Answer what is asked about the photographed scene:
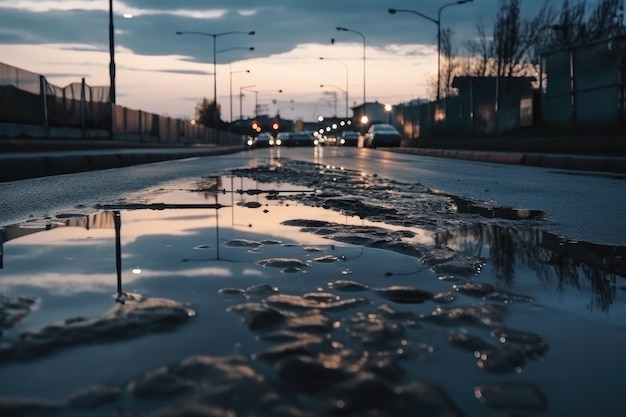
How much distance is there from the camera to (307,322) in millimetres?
2420

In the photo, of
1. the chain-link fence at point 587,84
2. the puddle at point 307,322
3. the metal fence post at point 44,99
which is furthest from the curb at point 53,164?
the chain-link fence at point 587,84

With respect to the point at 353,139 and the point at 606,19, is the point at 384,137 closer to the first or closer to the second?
the point at 606,19

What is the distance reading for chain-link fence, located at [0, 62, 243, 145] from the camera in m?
18.4

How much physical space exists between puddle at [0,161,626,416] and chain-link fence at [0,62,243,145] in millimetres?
15202

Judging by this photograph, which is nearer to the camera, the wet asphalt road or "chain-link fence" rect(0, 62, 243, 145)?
the wet asphalt road

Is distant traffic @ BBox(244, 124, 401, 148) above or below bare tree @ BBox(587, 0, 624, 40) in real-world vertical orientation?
below

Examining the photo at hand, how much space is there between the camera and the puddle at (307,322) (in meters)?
1.76

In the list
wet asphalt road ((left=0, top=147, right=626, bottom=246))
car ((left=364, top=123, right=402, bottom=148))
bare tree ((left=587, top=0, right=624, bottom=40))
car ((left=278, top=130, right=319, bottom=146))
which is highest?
bare tree ((left=587, top=0, right=624, bottom=40))

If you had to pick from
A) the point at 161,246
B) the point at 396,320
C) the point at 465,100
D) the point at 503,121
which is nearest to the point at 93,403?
the point at 396,320

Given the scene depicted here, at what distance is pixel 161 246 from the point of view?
4.14 m

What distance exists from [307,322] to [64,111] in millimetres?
22438

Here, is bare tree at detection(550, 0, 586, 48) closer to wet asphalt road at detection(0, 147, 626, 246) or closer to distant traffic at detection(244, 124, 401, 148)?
distant traffic at detection(244, 124, 401, 148)

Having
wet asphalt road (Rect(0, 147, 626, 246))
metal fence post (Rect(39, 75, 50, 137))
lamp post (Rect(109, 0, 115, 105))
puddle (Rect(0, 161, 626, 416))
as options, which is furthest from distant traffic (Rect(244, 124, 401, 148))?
puddle (Rect(0, 161, 626, 416))

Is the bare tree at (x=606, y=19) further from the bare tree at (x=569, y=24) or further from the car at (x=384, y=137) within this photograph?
the car at (x=384, y=137)
